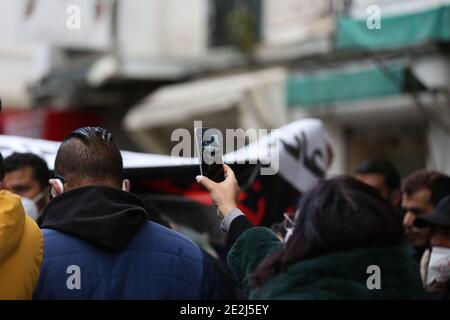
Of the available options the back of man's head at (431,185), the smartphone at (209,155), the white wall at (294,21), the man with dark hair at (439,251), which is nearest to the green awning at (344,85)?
the white wall at (294,21)

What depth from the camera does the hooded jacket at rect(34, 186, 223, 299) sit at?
8.90ft

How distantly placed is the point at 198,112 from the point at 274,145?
740 centimetres

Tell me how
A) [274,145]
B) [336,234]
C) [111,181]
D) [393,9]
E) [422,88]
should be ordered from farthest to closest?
[393,9] → [422,88] → [274,145] → [111,181] → [336,234]

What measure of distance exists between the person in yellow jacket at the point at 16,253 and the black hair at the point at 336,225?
26.8 inches

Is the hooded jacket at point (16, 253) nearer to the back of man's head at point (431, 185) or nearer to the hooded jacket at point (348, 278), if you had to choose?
the hooded jacket at point (348, 278)

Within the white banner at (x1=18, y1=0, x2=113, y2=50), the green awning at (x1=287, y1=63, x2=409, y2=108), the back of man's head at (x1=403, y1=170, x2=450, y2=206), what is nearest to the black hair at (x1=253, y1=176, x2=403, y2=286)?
the back of man's head at (x1=403, y1=170, x2=450, y2=206)

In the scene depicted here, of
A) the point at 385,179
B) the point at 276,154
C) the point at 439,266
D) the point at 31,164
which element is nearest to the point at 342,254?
the point at 439,266

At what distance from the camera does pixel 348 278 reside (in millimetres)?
2377

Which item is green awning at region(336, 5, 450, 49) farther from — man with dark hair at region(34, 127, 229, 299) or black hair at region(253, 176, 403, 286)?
black hair at region(253, 176, 403, 286)

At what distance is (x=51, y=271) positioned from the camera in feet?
8.94

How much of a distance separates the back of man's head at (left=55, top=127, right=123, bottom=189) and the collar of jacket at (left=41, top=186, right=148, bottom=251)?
2.2 inches

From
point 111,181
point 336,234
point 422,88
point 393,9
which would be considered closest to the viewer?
point 336,234
